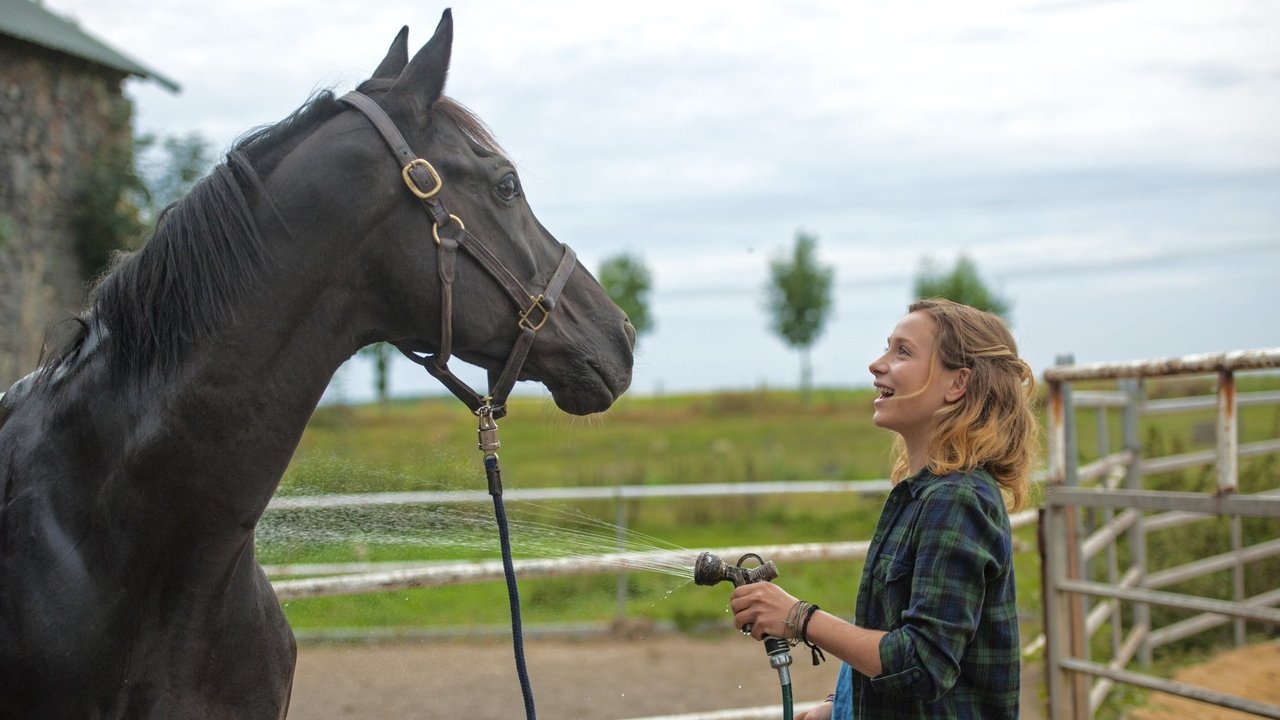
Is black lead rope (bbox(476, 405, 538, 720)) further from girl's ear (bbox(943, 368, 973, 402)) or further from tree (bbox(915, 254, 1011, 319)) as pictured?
tree (bbox(915, 254, 1011, 319))


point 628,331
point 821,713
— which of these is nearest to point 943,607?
point 821,713

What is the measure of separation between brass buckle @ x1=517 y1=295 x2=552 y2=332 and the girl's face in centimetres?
67

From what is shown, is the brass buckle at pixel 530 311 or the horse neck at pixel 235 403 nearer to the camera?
the horse neck at pixel 235 403

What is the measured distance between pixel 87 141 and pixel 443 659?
6.33 meters

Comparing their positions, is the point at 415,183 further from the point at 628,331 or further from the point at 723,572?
the point at 723,572

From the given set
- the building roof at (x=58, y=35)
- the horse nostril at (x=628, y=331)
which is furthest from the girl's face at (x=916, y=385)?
the building roof at (x=58, y=35)

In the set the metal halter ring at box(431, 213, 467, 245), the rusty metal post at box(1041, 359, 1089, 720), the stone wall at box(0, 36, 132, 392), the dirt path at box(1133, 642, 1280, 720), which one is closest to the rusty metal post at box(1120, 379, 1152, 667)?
the dirt path at box(1133, 642, 1280, 720)

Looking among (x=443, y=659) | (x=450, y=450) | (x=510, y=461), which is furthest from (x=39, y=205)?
(x=510, y=461)

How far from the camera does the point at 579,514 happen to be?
113 inches

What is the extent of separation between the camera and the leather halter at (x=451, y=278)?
6.25ft

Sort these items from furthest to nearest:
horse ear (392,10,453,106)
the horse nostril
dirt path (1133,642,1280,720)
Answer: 1. dirt path (1133,642,1280,720)
2. the horse nostril
3. horse ear (392,10,453,106)

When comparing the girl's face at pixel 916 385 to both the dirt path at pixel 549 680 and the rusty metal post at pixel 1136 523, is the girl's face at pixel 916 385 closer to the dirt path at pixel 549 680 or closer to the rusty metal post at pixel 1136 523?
the dirt path at pixel 549 680


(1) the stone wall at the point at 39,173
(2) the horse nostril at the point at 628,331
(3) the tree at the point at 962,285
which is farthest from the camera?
(3) the tree at the point at 962,285

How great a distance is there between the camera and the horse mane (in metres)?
1.82
